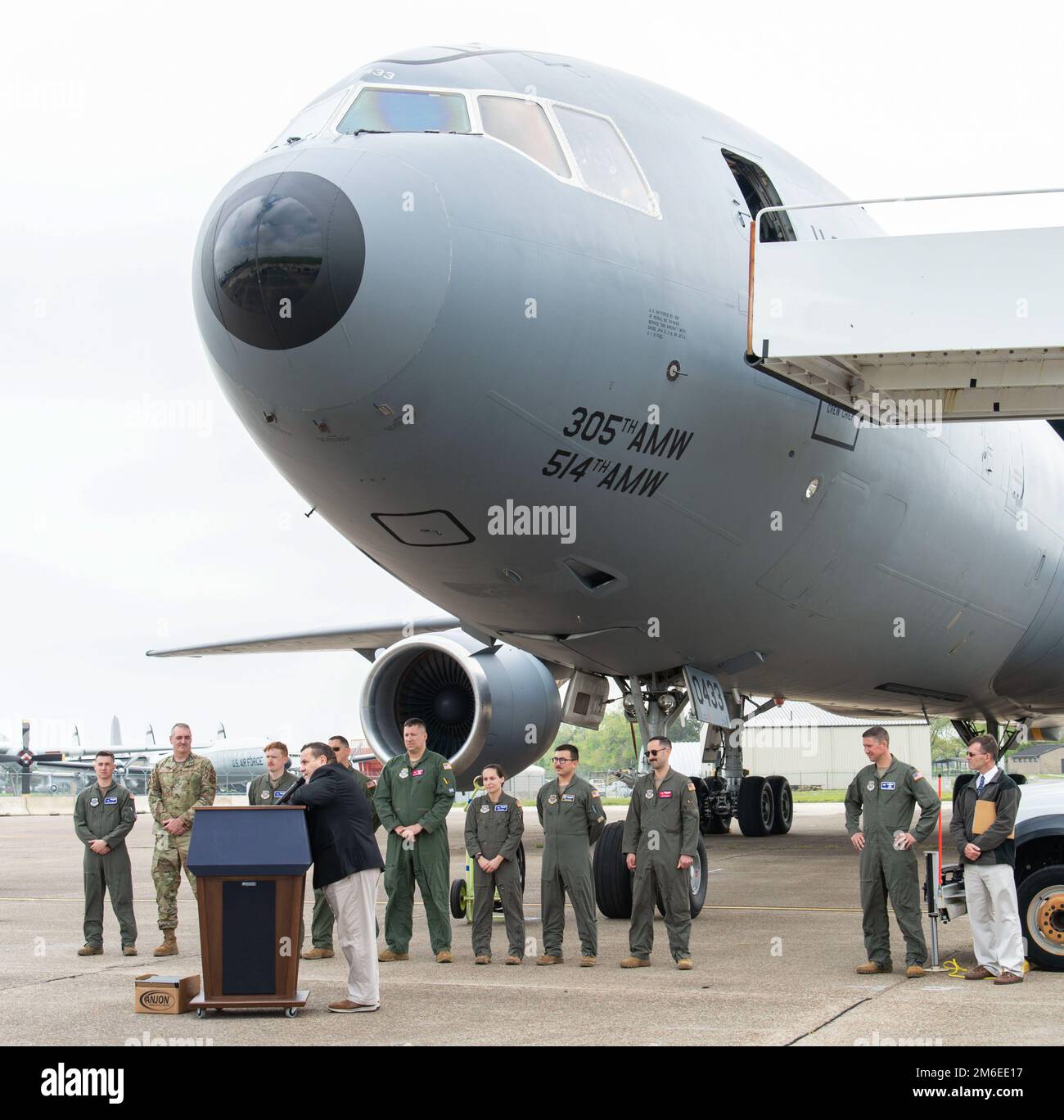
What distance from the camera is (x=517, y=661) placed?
14125 millimetres

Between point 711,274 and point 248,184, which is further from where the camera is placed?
point 711,274

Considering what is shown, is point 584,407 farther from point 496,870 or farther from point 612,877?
point 612,877

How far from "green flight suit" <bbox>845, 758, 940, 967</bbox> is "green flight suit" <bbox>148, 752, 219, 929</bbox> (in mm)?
4301

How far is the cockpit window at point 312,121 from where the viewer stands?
8.38m

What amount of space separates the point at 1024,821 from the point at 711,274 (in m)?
3.94

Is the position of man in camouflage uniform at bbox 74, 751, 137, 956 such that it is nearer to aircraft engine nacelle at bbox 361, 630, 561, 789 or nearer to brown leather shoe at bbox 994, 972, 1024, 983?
aircraft engine nacelle at bbox 361, 630, 561, 789

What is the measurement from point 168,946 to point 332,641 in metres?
13.3

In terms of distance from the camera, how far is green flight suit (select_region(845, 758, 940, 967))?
25.0 feet

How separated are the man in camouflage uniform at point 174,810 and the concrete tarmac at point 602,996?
39 cm

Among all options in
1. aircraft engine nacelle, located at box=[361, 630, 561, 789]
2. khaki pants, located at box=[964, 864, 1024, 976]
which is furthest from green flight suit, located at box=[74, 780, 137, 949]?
khaki pants, located at box=[964, 864, 1024, 976]

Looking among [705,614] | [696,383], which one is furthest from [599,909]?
[696,383]

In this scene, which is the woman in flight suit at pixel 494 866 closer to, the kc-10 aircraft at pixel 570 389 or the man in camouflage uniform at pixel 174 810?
the kc-10 aircraft at pixel 570 389
